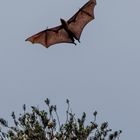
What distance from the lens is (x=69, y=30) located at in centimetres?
2077

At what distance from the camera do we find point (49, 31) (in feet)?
76.3

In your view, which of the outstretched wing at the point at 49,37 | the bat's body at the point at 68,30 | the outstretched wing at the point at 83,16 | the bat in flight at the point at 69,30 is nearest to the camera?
the bat's body at the point at 68,30

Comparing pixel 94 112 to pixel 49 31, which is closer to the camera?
pixel 94 112

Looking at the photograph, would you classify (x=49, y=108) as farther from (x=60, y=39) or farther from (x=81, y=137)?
(x=60, y=39)

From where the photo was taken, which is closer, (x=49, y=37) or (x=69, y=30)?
(x=69, y=30)

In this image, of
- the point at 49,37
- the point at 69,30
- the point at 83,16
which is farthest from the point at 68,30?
the point at 49,37

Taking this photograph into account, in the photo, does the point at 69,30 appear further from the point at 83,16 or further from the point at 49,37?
the point at 49,37

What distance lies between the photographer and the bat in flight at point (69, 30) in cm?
2084

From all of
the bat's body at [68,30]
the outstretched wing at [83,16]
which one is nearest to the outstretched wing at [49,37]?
the outstretched wing at [83,16]

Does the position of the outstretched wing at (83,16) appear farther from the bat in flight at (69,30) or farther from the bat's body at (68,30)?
the bat's body at (68,30)

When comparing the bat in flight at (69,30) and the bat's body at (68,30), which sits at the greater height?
the bat in flight at (69,30)

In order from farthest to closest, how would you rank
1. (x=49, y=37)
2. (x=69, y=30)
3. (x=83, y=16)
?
(x=49, y=37)
(x=83, y=16)
(x=69, y=30)

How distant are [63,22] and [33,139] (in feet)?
20.6

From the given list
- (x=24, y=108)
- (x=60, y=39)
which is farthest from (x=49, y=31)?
(x=24, y=108)
